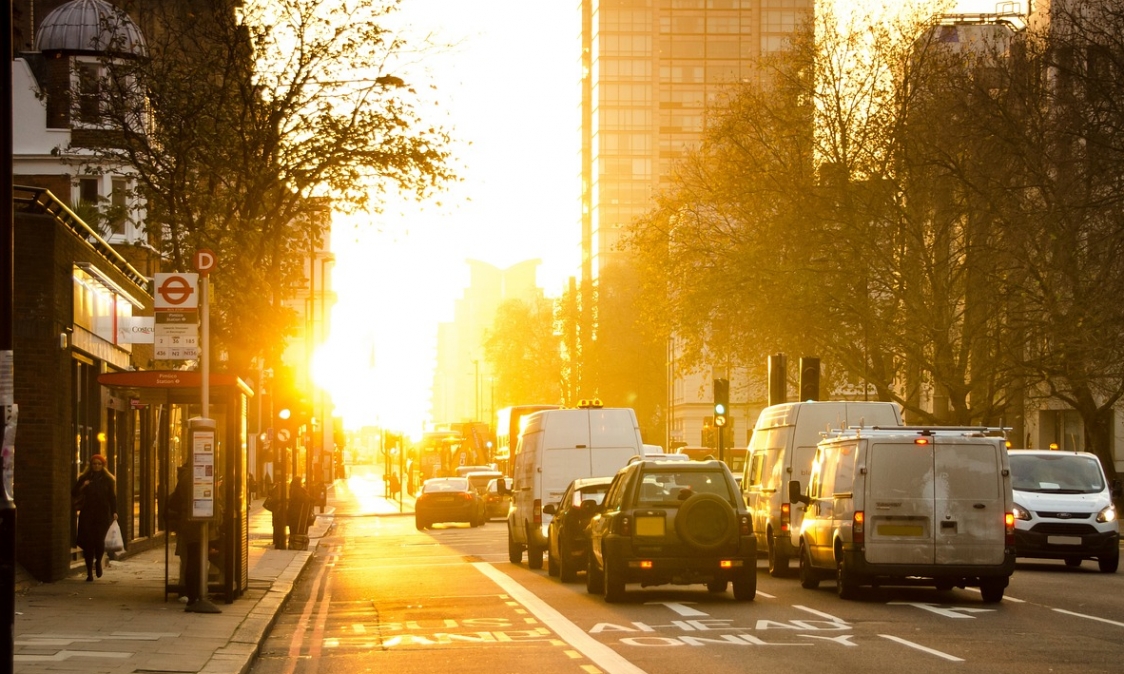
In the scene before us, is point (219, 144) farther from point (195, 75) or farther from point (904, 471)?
point (904, 471)

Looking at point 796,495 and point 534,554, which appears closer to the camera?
point 796,495

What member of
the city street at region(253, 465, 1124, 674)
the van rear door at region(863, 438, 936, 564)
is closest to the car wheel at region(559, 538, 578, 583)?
the city street at region(253, 465, 1124, 674)

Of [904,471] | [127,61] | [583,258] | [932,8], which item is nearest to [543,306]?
[583,258]

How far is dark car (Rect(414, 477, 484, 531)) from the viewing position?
166 feet

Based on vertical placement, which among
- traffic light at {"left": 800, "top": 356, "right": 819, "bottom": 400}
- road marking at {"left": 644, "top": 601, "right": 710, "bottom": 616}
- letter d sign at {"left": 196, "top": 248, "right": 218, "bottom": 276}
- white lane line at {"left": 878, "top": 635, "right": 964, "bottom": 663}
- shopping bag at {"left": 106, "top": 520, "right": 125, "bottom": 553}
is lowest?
road marking at {"left": 644, "top": 601, "right": 710, "bottom": 616}

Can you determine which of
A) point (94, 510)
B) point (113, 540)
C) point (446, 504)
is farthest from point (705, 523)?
point (446, 504)

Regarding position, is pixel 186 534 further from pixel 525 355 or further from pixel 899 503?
pixel 525 355

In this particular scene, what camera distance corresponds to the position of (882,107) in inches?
1994

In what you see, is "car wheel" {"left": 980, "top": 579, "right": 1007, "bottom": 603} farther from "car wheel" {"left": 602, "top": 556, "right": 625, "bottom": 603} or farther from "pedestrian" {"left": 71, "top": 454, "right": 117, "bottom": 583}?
"pedestrian" {"left": 71, "top": 454, "right": 117, "bottom": 583}

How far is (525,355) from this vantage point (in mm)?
122812

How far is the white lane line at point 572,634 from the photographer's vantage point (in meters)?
13.7

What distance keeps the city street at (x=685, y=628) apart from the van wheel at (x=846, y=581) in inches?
9.8

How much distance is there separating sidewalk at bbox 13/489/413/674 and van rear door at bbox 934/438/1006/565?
8.08 metres

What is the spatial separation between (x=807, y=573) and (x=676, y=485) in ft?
9.73
